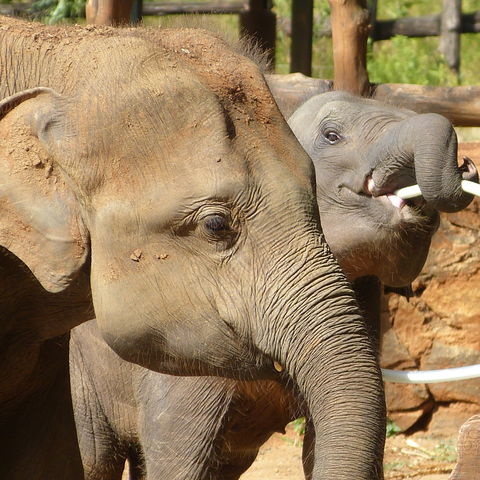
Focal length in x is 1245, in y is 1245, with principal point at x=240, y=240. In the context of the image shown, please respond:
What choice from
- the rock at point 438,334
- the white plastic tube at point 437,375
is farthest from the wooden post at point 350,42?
the white plastic tube at point 437,375

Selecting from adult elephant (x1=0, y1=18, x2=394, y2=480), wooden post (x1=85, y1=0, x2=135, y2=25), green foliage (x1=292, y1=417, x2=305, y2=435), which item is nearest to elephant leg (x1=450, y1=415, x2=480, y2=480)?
adult elephant (x1=0, y1=18, x2=394, y2=480)

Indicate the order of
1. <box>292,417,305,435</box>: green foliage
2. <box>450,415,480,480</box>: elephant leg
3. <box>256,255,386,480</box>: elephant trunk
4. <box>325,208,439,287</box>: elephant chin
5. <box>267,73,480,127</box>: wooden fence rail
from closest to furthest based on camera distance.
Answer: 1. <box>256,255,386,480</box>: elephant trunk
2. <box>450,415,480,480</box>: elephant leg
3. <box>325,208,439,287</box>: elephant chin
4. <box>267,73,480,127</box>: wooden fence rail
5. <box>292,417,305,435</box>: green foliage

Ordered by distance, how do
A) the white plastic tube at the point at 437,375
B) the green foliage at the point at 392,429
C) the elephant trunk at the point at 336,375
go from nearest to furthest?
the elephant trunk at the point at 336,375, the white plastic tube at the point at 437,375, the green foliage at the point at 392,429

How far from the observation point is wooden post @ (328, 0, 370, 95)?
20.5 ft

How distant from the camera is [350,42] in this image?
6285mm

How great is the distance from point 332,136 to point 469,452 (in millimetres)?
1720

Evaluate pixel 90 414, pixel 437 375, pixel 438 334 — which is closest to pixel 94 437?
pixel 90 414

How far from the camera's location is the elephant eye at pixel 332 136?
4750 mm

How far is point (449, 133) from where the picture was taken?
4238mm

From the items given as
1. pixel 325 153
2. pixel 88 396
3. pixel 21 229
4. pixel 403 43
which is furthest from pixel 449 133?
pixel 403 43

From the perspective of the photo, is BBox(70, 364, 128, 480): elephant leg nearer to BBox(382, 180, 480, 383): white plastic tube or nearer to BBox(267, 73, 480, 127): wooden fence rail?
BBox(382, 180, 480, 383): white plastic tube

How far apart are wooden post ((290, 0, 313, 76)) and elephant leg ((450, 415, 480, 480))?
481 cm

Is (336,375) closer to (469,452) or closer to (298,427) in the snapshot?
(469,452)

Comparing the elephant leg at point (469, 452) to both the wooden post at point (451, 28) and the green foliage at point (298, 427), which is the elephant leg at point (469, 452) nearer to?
the green foliage at point (298, 427)
